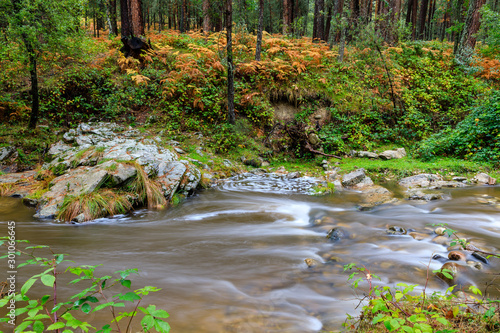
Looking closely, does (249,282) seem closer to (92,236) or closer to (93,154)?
(92,236)

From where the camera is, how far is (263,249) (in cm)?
455

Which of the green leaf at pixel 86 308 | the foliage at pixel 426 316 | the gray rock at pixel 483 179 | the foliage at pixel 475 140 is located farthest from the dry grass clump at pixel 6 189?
the gray rock at pixel 483 179

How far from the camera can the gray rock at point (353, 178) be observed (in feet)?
28.0

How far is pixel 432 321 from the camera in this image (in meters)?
2.10

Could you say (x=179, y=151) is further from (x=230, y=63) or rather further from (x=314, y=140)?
(x=314, y=140)

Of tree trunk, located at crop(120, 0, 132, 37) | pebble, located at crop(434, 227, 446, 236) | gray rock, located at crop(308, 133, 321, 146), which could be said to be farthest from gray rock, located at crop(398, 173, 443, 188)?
tree trunk, located at crop(120, 0, 132, 37)

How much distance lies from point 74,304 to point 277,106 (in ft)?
37.6

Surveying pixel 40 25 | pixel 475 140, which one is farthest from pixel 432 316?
pixel 40 25

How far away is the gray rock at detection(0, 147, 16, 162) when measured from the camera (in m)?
8.73

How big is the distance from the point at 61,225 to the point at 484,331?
6.38m

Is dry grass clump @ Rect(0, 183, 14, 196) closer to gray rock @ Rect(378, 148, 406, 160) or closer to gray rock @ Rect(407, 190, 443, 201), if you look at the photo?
gray rock @ Rect(407, 190, 443, 201)

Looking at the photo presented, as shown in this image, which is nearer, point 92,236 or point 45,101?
point 92,236

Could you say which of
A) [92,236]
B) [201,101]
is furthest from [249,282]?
[201,101]

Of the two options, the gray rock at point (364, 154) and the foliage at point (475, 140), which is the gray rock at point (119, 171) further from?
the foliage at point (475, 140)
